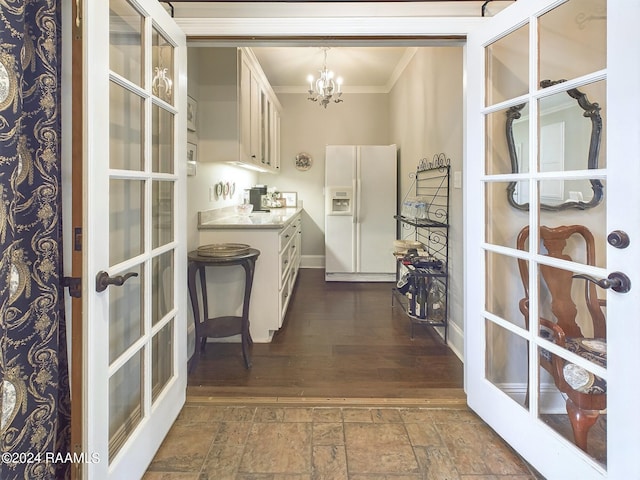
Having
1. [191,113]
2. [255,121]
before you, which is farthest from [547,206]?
[255,121]

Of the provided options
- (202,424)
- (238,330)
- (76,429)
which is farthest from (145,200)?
(238,330)

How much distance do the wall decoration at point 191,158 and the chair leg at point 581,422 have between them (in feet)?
8.23

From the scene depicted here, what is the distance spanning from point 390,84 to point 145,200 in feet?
15.9

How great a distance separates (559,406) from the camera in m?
1.47

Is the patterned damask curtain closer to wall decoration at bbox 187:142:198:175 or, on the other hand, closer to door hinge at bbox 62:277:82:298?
door hinge at bbox 62:277:82:298

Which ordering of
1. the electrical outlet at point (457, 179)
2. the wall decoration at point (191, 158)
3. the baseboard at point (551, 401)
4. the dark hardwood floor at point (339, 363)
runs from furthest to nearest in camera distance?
the electrical outlet at point (457, 179) → the wall decoration at point (191, 158) → the dark hardwood floor at point (339, 363) → the baseboard at point (551, 401)

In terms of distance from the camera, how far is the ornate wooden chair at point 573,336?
1.32 m

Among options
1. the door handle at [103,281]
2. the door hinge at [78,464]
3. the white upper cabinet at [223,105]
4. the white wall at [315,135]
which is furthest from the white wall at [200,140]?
the white wall at [315,135]

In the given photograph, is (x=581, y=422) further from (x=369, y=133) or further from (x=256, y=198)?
(x=369, y=133)

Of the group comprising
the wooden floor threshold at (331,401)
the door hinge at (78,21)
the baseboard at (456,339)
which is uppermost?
the door hinge at (78,21)

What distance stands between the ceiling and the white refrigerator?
1053 millimetres

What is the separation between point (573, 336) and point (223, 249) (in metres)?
2.14

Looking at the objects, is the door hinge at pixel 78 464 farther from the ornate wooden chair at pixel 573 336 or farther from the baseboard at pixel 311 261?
the baseboard at pixel 311 261

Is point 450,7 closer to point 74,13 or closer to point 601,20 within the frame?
point 601,20
